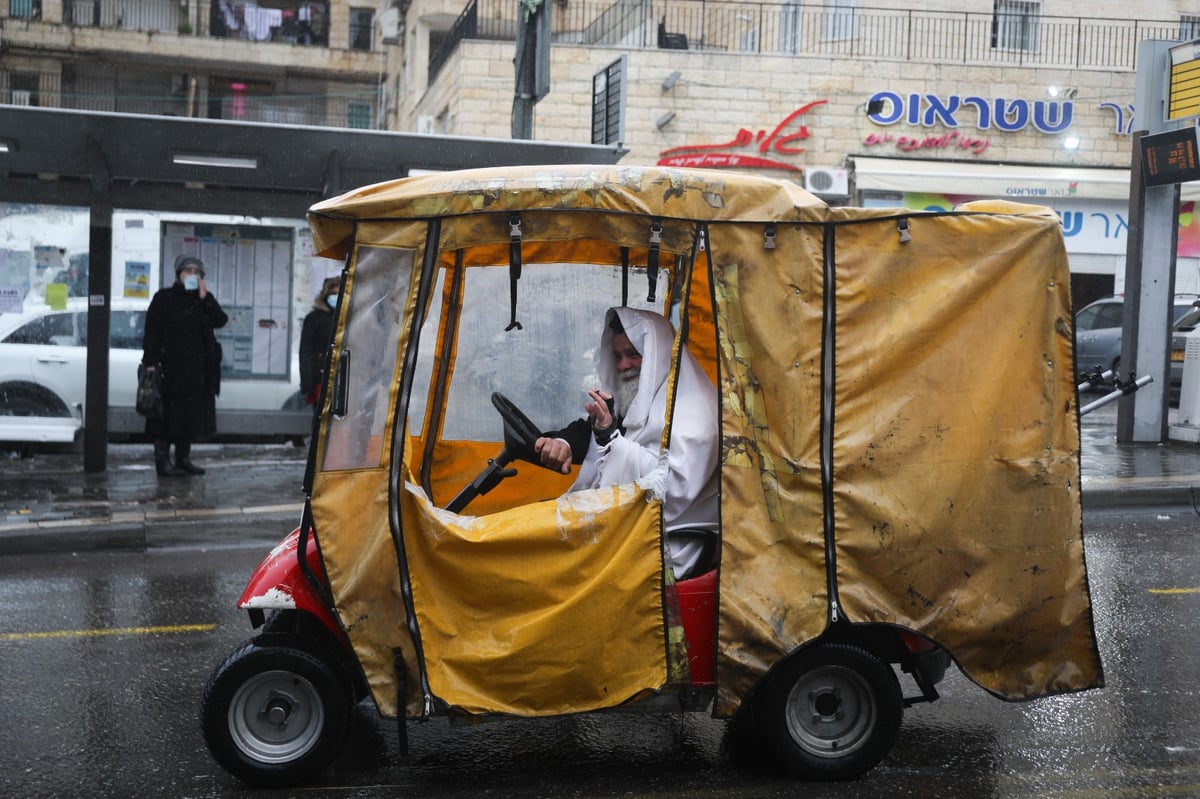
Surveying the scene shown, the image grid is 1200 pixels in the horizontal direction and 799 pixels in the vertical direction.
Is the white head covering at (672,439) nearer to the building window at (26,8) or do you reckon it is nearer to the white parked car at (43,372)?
the white parked car at (43,372)

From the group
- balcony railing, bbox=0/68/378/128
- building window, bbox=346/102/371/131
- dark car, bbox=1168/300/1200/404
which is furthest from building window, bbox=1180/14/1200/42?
building window, bbox=346/102/371/131

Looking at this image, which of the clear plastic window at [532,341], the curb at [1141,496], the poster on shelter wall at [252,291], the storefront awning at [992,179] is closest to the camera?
the clear plastic window at [532,341]

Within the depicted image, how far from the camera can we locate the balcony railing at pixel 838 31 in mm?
27250

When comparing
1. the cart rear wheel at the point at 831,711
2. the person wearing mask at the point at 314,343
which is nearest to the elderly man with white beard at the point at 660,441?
the cart rear wheel at the point at 831,711

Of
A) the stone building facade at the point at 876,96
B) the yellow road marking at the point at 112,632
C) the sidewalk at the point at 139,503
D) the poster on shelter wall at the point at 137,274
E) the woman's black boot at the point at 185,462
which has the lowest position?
the yellow road marking at the point at 112,632

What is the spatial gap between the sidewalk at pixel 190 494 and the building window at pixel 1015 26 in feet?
56.2

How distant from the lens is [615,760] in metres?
4.63

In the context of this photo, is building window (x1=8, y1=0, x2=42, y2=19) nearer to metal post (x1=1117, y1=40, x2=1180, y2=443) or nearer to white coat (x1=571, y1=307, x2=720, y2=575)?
metal post (x1=1117, y1=40, x2=1180, y2=443)

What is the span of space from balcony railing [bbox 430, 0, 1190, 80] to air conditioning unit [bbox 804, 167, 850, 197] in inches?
91.4

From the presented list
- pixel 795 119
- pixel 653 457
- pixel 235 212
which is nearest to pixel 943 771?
pixel 653 457

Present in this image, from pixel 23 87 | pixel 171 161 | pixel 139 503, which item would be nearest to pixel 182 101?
pixel 23 87

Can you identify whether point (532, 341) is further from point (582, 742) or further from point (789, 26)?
point (789, 26)

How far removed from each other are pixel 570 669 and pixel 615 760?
0.66 meters

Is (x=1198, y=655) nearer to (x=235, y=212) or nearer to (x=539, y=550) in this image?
(x=539, y=550)
